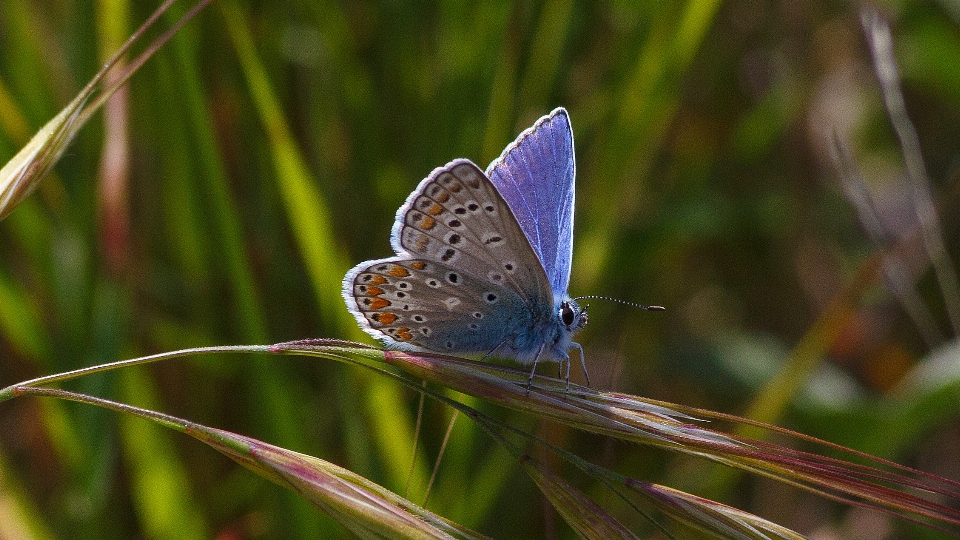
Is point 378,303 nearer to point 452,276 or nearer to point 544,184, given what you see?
point 452,276

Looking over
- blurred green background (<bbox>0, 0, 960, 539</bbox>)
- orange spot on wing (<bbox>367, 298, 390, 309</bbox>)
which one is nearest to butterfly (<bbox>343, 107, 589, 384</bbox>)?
orange spot on wing (<bbox>367, 298, 390, 309</bbox>)

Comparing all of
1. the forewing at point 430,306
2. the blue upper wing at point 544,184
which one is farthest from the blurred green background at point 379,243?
the blue upper wing at point 544,184

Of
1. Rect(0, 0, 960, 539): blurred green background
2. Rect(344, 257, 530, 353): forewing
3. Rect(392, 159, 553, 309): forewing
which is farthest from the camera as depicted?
Rect(0, 0, 960, 539): blurred green background

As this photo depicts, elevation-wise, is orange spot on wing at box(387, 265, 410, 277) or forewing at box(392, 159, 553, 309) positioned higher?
forewing at box(392, 159, 553, 309)

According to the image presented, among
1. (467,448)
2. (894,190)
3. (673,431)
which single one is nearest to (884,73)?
(673,431)

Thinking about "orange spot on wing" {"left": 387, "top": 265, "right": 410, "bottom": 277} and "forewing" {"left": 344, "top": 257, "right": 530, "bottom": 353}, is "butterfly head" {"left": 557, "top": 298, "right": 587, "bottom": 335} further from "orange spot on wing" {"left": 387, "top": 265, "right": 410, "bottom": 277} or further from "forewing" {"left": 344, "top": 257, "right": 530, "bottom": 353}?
"orange spot on wing" {"left": 387, "top": 265, "right": 410, "bottom": 277}

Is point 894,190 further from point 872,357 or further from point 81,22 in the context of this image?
point 81,22

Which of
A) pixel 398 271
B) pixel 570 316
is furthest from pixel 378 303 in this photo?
pixel 570 316
